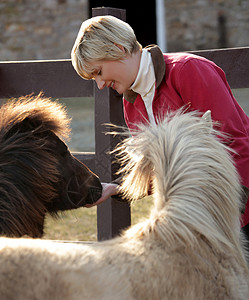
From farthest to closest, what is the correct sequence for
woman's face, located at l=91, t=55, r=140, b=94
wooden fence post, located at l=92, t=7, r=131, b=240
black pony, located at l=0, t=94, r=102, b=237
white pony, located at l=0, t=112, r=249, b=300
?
1. wooden fence post, located at l=92, t=7, r=131, b=240
2. woman's face, located at l=91, t=55, r=140, b=94
3. black pony, located at l=0, t=94, r=102, b=237
4. white pony, located at l=0, t=112, r=249, b=300

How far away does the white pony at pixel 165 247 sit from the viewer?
129cm

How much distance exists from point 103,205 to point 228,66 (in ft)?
4.24

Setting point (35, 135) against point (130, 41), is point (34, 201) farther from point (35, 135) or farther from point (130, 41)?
point (130, 41)

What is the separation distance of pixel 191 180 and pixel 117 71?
951mm

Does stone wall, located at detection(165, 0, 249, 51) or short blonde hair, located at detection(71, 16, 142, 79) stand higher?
short blonde hair, located at detection(71, 16, 142, 79)

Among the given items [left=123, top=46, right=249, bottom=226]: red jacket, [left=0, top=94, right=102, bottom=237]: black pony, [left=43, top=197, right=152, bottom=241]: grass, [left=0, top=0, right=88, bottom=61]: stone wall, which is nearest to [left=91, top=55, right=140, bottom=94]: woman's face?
[left=123, top=46, right=249, bottom=226]: red jacket

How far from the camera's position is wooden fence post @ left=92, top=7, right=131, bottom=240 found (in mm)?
3359

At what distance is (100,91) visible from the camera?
338cm

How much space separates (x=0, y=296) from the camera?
1.25 meters

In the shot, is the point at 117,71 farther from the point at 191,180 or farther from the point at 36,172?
the point at 191,180

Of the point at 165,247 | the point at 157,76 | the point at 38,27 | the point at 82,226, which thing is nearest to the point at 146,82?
the point at 157,76

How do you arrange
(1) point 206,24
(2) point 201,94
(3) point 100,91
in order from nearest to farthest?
(2) point 201,94 → (3) point 100,91 → (1) point 206,24

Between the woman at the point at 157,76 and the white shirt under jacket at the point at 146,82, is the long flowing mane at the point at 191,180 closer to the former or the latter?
the woman at the point at 157,76

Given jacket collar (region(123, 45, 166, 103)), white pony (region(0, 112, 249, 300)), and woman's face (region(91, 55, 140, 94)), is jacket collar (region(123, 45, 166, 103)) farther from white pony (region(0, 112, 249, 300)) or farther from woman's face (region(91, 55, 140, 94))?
white pony (region(0, 112, 249, 300))
